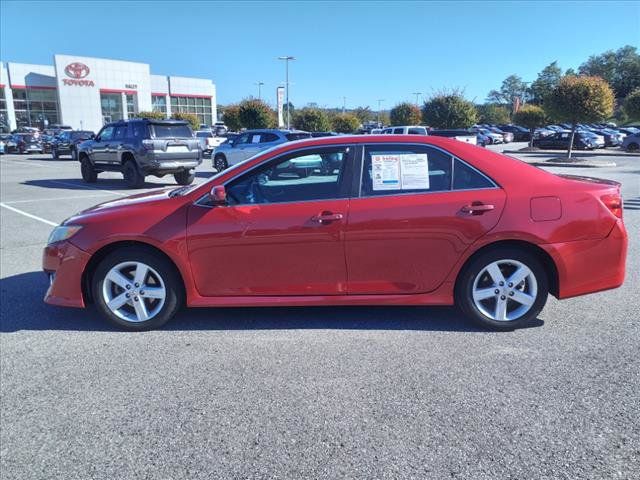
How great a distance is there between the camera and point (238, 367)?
11.5ft

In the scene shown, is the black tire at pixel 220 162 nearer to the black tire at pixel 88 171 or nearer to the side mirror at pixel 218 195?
the black tire at pixel 88 171

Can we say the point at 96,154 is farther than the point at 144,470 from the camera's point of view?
Yes

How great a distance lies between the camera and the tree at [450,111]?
35562mm

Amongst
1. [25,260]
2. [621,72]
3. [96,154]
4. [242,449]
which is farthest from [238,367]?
[621,72]

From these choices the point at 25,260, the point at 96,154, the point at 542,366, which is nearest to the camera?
the point at 542,366

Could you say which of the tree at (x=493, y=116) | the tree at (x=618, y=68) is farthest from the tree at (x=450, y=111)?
the tree at (x=618, y=68)

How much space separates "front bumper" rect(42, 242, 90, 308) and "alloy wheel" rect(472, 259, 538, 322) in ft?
10.5

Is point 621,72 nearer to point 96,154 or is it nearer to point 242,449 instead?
point 96,154

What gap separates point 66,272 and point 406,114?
40.9 metres

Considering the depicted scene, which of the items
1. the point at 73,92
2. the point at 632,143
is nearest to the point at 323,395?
the point at 632,143

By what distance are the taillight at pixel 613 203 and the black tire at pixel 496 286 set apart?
712 millimetres

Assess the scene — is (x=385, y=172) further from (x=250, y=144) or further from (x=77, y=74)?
(x=77, y=74)

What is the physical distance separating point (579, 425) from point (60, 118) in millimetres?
67660

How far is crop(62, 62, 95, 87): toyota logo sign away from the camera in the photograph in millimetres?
58469
